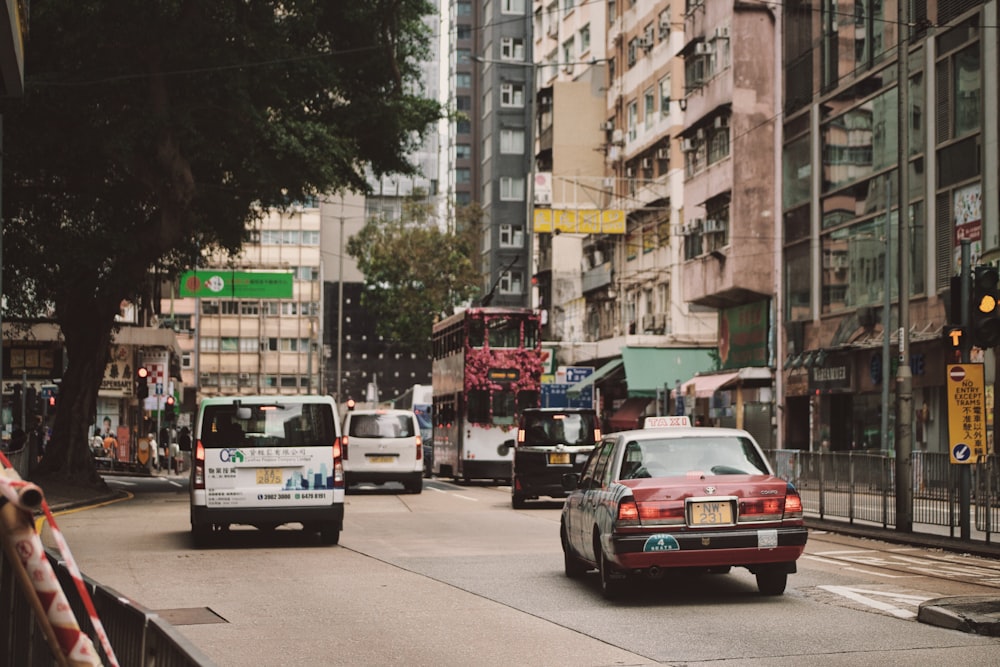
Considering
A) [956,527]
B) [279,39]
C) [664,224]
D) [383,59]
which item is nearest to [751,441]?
[956,527]

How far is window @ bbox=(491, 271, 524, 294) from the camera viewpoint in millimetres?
95688

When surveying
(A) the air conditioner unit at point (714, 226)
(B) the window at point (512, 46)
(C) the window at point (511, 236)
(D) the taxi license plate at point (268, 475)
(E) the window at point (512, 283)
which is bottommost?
(D) the taxi license plate at point (268, 475)

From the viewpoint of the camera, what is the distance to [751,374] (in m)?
44.8

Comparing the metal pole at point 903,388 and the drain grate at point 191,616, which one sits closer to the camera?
the drain grate at point 191,616

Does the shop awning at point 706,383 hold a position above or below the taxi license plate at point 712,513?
above

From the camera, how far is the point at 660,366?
52969 mm

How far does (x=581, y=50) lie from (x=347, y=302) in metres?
64.0

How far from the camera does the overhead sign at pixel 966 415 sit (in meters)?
18.8

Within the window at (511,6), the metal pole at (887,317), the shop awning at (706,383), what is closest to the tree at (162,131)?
the metal pole at (887,317)

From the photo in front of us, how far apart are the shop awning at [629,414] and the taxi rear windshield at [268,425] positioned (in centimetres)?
3842

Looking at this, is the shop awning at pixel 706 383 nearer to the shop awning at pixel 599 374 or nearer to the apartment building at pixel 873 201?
the apartment building at pixel 873 201

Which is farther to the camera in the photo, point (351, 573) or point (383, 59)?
point (383, 59)

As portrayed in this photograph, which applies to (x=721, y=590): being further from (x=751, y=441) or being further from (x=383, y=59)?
(x=383, y=59)

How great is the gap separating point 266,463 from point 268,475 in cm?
14
